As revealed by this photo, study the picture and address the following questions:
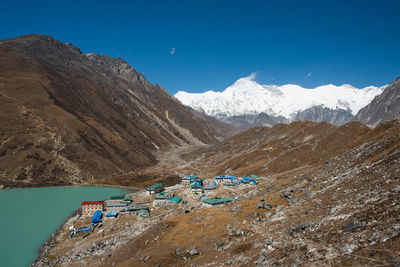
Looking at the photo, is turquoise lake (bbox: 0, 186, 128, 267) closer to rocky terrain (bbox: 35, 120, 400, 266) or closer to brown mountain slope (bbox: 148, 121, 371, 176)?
rocky terrain (bbox: 35, 120, 400, 266)

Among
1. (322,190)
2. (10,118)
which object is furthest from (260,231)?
(10,118)

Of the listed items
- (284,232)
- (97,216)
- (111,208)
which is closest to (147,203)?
(111,208)

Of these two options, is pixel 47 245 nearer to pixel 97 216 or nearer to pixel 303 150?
pixel 97 216

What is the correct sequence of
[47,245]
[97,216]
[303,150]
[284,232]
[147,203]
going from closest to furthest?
[284,232]
[47,245]
[97,216]
[147,203]
[303,150]

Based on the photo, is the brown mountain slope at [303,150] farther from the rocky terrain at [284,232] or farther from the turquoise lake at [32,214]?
the turquoise lake at [32,214]

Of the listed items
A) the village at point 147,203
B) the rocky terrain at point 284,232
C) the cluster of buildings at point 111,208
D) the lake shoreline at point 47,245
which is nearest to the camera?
the rocky terrain at point 284,232

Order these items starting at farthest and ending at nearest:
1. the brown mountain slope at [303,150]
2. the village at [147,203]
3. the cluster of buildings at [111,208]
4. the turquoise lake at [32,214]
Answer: the brown mountain slope at [303,150] → the cluster of buildings at [111,208] → the village at [147,203] → the turquoise lake at [32,214]

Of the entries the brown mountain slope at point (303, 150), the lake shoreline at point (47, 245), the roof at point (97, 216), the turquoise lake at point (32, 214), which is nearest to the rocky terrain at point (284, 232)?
the lake shoreline at point (47, 245)

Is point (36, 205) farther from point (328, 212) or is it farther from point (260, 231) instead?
point (328, 212)

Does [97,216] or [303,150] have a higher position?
[303,150]
